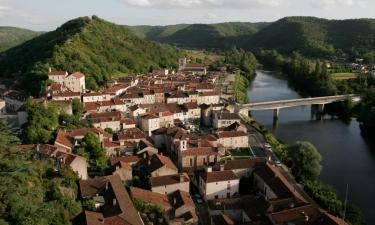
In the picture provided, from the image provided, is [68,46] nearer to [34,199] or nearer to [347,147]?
[347,147]

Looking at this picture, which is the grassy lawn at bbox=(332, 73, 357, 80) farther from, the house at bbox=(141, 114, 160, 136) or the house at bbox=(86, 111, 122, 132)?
the house at bbox=(86, 111, 122, 132)

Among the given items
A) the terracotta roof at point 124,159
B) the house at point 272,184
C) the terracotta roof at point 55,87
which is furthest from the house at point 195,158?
the terracotta roof at point 55,87

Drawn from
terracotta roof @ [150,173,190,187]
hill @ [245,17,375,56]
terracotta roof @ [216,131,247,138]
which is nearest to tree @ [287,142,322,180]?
terracotta roof @ [216,131,247,138]

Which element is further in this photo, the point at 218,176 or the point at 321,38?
the point at 321,38

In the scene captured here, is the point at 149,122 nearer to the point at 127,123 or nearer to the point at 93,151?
the point at 127,123

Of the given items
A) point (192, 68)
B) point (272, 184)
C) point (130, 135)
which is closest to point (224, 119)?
point (130, 135)

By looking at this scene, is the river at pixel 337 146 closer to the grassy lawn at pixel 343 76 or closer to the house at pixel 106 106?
the grassy lawn at pixel 343 76

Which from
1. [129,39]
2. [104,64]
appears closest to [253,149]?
[104,64]
